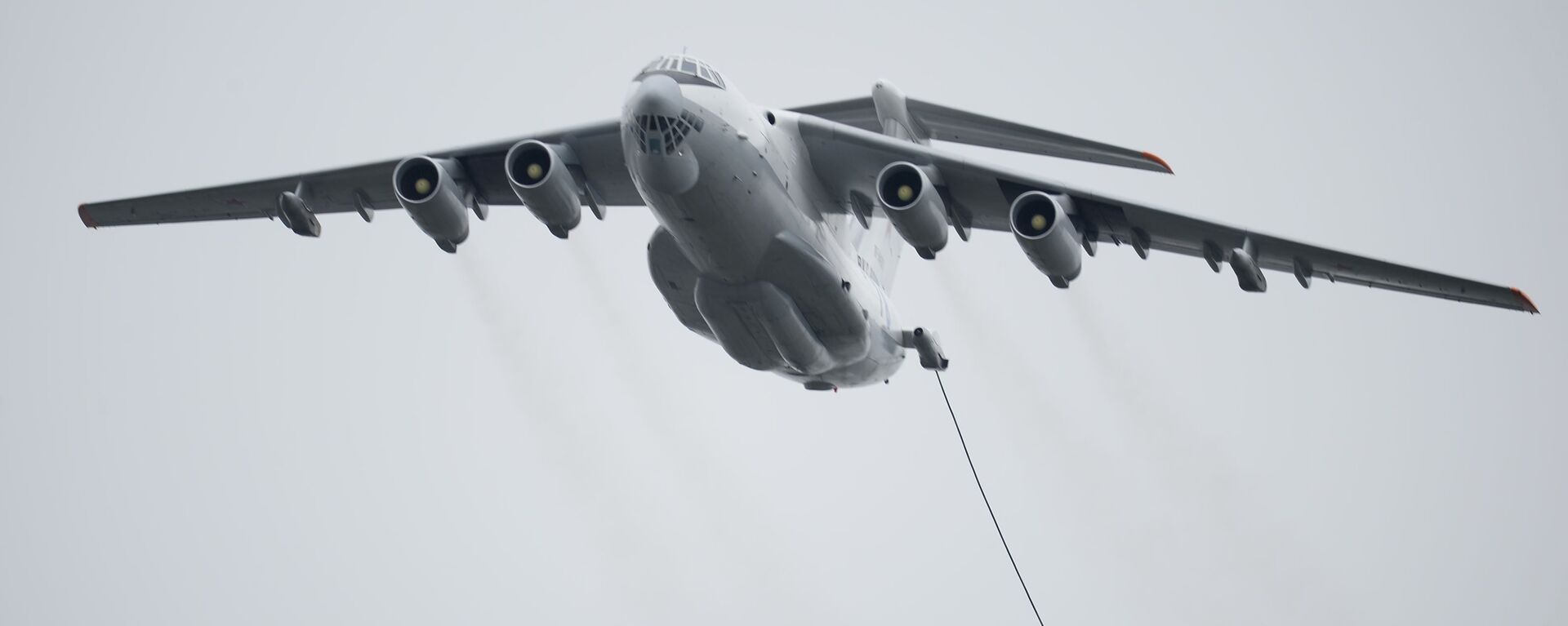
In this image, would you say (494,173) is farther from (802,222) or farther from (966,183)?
(966,183)

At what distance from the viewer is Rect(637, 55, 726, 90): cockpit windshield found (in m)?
12.0

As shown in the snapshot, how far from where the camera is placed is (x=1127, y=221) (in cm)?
1338

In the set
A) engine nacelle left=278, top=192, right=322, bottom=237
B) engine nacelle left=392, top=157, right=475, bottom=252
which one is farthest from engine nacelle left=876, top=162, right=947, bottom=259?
engine nacelle left=278, top=192, right=322, bottom=237

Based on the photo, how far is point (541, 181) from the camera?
13.0 meters

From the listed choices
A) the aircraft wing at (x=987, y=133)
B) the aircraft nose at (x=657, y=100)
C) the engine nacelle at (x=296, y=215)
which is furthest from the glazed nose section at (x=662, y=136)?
the engine nacelle at (x=296, y=215)

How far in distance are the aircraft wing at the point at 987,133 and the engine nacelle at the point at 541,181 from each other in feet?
9.25

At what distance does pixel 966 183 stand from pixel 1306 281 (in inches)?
134

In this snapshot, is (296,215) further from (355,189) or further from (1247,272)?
(1247,272)

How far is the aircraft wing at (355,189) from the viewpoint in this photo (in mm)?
14180

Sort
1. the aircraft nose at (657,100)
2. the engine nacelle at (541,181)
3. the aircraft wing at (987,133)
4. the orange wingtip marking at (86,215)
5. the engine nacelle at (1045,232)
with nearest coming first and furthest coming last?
the aircraft nose at (657,100) → the engine nacelle at (1045,232) → the engine nacelle at (541,181) → the aircraft wing at (987,133) → the orange wingtip marking at (86,215)

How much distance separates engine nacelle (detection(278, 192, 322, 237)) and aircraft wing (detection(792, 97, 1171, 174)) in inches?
200

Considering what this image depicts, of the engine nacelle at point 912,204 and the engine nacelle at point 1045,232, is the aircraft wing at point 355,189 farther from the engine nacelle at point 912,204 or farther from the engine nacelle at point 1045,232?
the engine nacelle at point 1045,232

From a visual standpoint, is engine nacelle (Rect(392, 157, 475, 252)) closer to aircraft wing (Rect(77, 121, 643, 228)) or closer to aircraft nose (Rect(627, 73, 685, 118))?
aircraft wing (Rect(77, 121, 643, 228))

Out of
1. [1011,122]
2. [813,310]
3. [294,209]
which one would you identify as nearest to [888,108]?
[1011,122]
